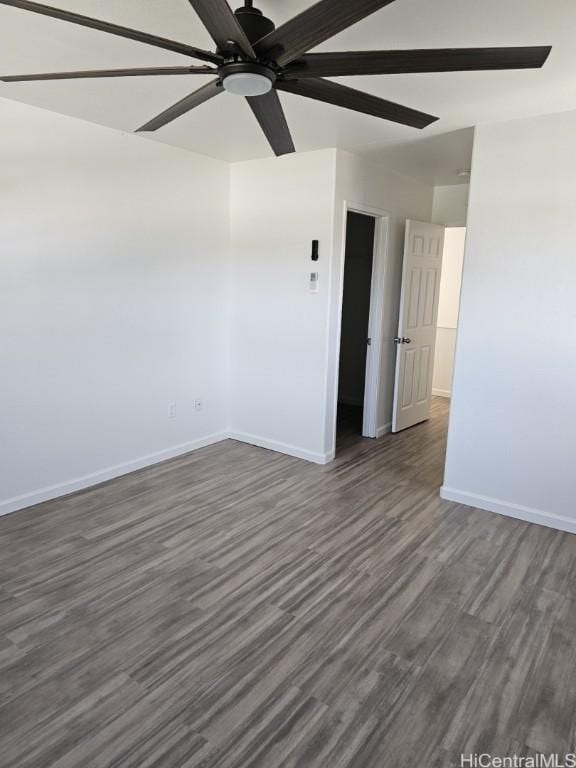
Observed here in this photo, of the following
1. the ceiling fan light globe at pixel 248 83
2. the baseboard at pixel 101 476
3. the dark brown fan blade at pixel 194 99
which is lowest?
the baseboard at pixel 101 476

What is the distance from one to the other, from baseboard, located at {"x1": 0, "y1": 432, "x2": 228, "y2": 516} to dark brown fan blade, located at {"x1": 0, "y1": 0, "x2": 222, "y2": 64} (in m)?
2.77

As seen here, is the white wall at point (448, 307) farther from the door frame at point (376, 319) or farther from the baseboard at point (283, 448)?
the baseboard at point (283, 448)

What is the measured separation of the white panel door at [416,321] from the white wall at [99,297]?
5.57 feet

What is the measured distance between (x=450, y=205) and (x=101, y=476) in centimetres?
438

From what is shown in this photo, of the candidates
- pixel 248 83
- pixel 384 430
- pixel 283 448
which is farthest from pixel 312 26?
pixel 384 430

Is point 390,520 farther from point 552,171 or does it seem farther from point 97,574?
point 552,171

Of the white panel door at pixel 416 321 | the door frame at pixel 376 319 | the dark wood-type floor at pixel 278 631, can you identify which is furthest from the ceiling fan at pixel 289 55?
the white panel door at pixel 416 321

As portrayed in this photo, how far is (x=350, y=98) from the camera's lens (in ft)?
6.19

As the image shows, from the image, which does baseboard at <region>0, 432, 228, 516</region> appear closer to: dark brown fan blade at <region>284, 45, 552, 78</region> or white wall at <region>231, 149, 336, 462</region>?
white wall at <region>231, 149, 336, 462</region>

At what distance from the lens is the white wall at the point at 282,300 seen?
4027 mm

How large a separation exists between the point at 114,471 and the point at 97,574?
4.32 feet

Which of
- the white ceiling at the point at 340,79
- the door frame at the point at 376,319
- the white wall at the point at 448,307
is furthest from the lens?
the white wall at the point at 448,307

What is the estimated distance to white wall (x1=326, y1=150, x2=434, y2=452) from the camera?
400 centimetres

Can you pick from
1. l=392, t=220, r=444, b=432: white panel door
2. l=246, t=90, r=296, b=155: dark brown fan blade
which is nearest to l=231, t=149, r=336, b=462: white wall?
l=392, t=220, r=444, b=432: white panel door
